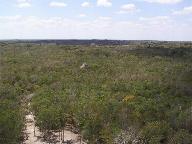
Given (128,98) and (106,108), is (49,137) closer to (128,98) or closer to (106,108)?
(106,108)

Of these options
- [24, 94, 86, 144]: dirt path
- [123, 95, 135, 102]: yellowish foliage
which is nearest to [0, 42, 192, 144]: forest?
[123, 95, 135, 102]: yellowish foliage

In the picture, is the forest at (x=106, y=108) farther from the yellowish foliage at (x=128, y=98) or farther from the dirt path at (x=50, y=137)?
the dirt path at (x=50, y=137)

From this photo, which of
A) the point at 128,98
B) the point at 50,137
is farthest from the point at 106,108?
the point at 128,98

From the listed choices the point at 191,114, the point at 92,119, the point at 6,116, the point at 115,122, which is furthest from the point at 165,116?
the point at 6,116

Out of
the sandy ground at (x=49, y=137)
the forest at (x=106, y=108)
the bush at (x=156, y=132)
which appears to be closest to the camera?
the bush at (x=156, y=132)

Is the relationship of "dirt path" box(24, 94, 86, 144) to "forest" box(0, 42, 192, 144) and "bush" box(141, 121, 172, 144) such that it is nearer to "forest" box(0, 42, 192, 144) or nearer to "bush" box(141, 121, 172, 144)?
"forest" box(0, 42, 192, 144)

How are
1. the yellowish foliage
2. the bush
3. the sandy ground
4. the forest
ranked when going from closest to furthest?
the bush < the forest < the sandy ground < the yellowish foliage

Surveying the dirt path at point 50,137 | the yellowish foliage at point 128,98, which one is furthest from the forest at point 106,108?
the dirt path at point 50,137

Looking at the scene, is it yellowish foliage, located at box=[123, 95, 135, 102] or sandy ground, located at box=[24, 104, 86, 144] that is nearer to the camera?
sandy ground, located at box=[24, 104, 86, 144]

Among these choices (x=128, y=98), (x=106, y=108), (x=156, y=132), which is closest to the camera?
(x=156, y=132)

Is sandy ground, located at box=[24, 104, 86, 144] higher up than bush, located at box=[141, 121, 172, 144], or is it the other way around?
bush, located at box=[141, 121, 172, 144]

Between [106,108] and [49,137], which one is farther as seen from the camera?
[106,108]
